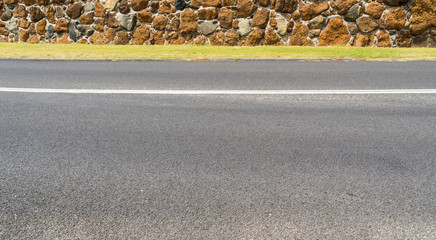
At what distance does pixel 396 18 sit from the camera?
1302cm

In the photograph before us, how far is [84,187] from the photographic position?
3.52m

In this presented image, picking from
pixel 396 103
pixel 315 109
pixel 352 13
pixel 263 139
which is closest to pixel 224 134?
pixel 263 139

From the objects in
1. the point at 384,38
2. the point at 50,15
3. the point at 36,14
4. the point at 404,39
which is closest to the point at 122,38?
the point at 50,15

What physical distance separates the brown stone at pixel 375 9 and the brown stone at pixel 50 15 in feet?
34.9

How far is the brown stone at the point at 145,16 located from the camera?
14.3 m

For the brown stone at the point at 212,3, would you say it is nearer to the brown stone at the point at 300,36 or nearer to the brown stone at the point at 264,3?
the brown stone at the point at 264,3

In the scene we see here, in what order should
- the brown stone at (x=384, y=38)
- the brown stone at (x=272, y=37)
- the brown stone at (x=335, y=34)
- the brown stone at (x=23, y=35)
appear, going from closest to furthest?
the brown stone at (x=384, y=38) → the brown stone at (x=335, y=34) → the brown stone at (x=272, y=37) → the brown stone at (x=23, y=35)

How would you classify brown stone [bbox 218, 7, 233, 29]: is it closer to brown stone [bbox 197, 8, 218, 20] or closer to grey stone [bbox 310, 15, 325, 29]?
brown stone [bbox 197, 8, 218, 20]

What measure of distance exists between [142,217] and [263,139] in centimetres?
201

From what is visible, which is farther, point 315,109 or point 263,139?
point 315,109

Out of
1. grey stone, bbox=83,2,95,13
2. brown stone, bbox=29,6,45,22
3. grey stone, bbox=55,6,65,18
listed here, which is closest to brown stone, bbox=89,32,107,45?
grey stone, bbox=83,2,95,13

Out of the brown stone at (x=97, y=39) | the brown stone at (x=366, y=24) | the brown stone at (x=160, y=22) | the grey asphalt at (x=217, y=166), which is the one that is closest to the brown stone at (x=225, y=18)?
the brown stone at (x=160, y=22)

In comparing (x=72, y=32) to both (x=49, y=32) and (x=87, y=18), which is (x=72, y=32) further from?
(x=49, y=32)

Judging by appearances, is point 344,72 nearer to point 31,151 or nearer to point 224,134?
point 224,134
